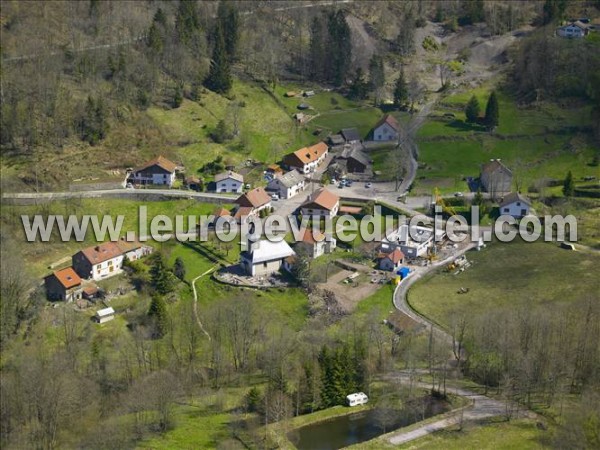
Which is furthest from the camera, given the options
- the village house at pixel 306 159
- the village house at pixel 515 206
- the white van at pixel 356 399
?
the village house at pixel 306 159

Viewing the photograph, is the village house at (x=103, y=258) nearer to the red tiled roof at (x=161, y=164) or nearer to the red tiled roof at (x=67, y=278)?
the red tiled roof at (x=67, y=278)

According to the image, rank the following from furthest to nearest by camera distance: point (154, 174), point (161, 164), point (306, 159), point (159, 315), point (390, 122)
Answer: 1. point (390, 122)
2. point (306, 159)
3. point (154, 174)
4. point (161, 164)
5. point (159, 315)

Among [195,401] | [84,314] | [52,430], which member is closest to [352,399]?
[195,401]

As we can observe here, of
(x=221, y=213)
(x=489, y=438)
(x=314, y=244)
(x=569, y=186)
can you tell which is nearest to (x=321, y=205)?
(x=314, y=244)

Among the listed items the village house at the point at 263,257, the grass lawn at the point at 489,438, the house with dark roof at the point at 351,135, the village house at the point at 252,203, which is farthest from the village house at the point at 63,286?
the house with dark roof at the point at 351,135

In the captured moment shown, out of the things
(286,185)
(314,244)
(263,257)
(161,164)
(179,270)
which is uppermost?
(161,164)

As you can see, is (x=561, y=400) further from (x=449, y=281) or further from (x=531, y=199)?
(x=531, y=199)

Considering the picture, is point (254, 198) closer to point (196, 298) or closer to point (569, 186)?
point (196, 298)
